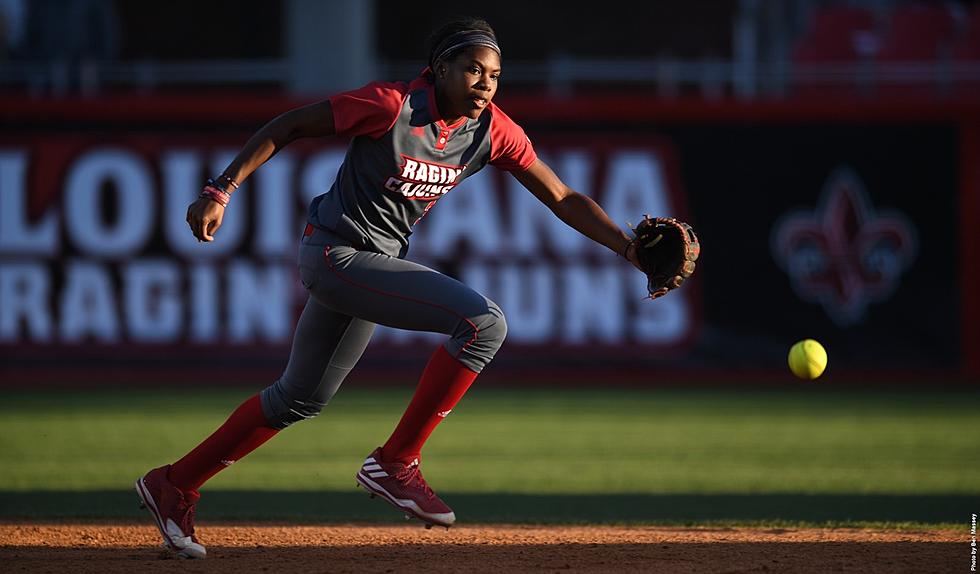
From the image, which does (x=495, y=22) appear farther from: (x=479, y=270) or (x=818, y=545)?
(x=818, y=545)

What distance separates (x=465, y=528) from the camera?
5711mm

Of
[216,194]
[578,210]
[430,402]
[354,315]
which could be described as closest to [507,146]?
[578,210]

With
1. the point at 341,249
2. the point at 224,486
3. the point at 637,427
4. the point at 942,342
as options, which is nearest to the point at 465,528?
the point at 341,249

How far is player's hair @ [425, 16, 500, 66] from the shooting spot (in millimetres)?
4613

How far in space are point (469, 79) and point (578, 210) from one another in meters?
0.83

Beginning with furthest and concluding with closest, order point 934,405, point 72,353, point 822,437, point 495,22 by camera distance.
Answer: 1. point 495,22
2. point 72,353
3. point 934,405
4. point 822,437

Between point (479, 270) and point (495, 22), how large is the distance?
1416cm

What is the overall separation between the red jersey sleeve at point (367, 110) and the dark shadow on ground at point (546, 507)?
89.8 inches

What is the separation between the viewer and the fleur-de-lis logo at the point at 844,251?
13.2 m

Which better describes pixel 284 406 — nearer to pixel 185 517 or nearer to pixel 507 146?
pixel 185 517

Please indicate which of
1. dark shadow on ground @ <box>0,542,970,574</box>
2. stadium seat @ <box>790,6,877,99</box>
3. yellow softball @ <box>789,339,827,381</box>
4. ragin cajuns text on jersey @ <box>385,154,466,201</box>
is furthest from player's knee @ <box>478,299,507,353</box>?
stadium seat @ <box>790,6,877,99</box>

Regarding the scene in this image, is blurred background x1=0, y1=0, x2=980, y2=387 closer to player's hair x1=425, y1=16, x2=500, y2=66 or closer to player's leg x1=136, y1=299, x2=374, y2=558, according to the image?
player's leg x1=136, y1=299, x2=374, y2=558

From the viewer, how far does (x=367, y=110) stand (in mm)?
4461

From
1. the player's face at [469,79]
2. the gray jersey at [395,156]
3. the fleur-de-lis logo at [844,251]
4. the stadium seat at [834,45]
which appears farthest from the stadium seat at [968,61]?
the player's face at [469,79]
